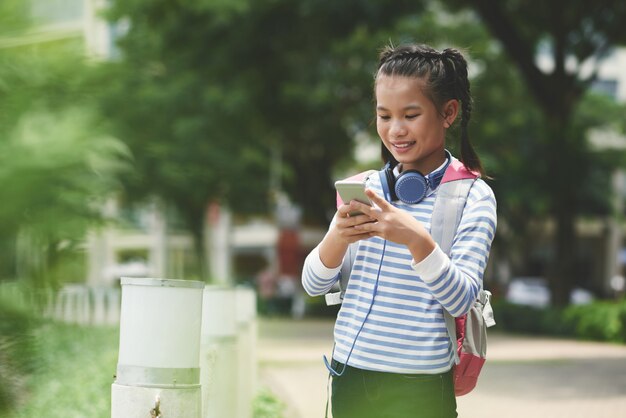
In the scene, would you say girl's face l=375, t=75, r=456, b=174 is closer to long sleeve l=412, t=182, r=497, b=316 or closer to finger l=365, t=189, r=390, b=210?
long sleeve l=412, t=182, r=497, b=316

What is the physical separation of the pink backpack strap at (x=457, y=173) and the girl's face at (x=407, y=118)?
70 mm

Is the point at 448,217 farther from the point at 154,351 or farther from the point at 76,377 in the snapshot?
the point at 76,377

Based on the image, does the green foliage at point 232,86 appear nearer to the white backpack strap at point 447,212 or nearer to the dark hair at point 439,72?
the dark hair at point 439,72

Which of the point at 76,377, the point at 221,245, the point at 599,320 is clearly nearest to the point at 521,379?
the point at 76,377

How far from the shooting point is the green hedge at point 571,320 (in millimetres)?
17562

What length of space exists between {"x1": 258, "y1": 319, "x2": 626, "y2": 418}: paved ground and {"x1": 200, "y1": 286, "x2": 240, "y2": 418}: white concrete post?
257 cm

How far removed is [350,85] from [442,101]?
2018 cm

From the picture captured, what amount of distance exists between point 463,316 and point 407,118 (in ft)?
1.70

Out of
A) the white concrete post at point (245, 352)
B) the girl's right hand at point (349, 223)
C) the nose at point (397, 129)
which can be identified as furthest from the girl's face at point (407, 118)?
the white concrete post at point (245, 352)

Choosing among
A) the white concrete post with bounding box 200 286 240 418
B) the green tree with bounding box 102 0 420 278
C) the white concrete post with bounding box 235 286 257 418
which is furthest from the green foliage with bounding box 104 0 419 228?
the white concrete post with bounding box 200 286 240 418

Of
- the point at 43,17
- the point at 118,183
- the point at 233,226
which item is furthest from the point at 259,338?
the point at 233,226

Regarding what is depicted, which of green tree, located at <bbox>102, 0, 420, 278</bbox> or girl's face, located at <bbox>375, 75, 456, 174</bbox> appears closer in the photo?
girl's face, located at <bbox>375, 75, 456, 174</bbox>

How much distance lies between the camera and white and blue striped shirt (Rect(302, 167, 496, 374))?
248cm

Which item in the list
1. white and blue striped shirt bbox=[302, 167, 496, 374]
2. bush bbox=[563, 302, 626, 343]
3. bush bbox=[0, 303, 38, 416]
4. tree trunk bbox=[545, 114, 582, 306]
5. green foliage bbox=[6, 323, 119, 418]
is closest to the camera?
white and blue striped shirt bbox=[302, 167, 496, 374]
